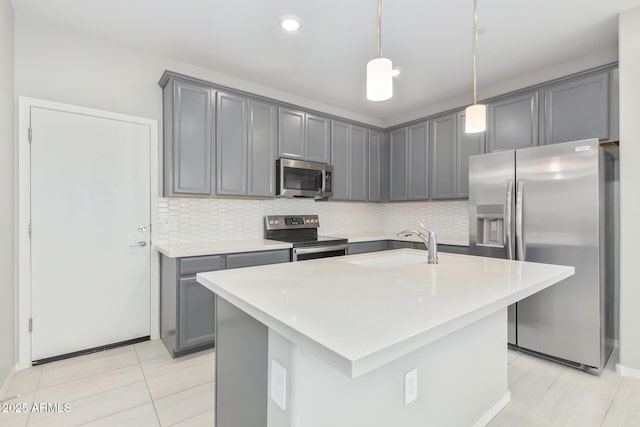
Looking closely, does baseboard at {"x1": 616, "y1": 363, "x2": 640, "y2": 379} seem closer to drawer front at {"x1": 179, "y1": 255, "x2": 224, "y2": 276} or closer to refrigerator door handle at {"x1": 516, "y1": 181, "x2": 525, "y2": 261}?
refrigerator door handle at {"x1": 516, "y1": 181, "x2": 525, "y2": 261}

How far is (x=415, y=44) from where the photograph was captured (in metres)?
2.79

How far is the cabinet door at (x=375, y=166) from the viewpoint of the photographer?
4.42m

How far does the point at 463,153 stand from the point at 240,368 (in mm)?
3359

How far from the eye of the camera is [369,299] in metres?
1.12

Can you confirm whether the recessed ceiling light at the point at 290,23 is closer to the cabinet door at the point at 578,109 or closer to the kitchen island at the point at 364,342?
the kitchen island at the point at 364,342

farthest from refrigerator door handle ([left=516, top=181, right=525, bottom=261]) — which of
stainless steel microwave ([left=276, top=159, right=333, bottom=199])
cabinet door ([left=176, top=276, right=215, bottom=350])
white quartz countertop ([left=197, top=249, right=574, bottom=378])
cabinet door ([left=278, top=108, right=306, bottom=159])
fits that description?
cabinet door ([left=176, top=276, right=215, bottom=350])

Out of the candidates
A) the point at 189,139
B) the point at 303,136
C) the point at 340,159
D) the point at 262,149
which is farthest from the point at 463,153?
the point at 189,139

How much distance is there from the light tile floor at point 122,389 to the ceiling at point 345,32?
2719mm

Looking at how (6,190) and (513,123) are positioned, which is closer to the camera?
(6,190)

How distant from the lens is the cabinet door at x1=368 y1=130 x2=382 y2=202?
4418 millimetres

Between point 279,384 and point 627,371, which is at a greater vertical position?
point 279,384

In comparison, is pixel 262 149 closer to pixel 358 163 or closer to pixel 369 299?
pixel 358 163

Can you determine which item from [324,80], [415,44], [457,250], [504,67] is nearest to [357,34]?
[415,44]

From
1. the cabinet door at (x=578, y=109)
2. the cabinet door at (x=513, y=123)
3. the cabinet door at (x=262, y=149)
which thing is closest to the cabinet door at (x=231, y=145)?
the cabinet door at (x=262, y=149)
